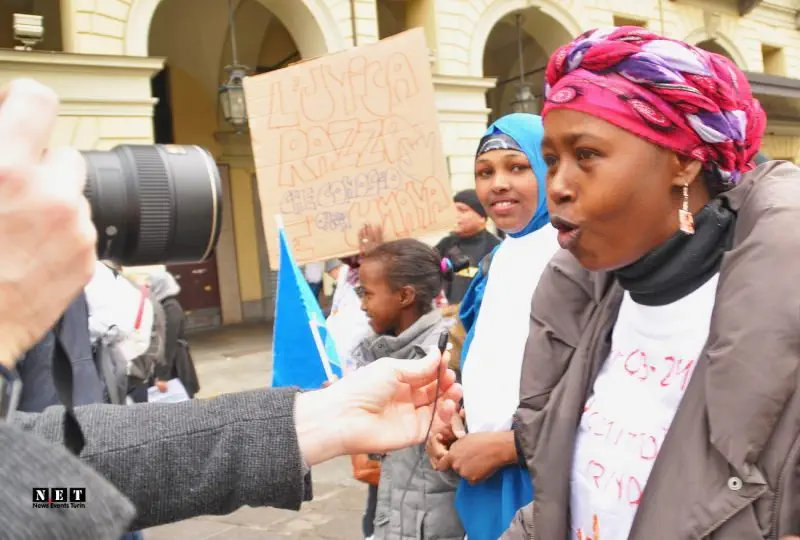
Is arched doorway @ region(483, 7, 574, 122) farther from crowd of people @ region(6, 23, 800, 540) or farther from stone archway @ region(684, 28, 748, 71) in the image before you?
crowd of people @ region(6, 23, 800, 540)

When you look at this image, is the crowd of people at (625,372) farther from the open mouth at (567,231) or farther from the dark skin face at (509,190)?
the dark skin face at (509,190)

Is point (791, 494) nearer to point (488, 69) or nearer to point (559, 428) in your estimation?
point (559, 428)

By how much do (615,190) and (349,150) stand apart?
235 centimetres

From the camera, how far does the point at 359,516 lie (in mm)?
4188

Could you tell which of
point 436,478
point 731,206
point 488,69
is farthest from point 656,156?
point 488,69

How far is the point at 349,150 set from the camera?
11.3ft

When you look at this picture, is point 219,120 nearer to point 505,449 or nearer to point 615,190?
point 505,449

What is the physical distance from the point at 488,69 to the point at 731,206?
1694cm

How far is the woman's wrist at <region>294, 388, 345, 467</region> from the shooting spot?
115cm

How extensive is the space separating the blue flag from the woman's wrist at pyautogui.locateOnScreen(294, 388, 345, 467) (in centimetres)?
151

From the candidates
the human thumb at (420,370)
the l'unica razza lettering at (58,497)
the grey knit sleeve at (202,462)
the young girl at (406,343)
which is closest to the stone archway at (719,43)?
the young girl at (406,343)

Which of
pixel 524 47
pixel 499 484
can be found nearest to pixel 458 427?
pixel 499 484

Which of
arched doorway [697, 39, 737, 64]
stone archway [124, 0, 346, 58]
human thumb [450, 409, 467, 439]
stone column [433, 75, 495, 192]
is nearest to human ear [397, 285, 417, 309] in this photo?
human thumb [450, 409, 467, 439]

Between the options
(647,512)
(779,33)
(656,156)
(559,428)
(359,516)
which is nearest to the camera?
(647,512)
